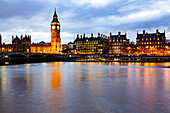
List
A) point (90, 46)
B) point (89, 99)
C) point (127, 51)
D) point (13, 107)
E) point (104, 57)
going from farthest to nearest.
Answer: point (90, 46) → point (127, 51) → point (104, 57) → point (89, 99) → point (13, 107)

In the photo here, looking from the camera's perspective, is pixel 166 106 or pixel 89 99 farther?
pixel 89 99

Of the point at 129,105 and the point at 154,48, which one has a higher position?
the point at 154,48

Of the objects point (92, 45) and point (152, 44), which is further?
point (92, 45)

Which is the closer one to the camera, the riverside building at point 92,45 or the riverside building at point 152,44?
the riverside building at point 152,44

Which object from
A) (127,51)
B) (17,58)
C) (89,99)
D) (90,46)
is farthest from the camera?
(90,46)

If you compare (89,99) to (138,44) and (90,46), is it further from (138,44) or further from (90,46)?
(90,46)

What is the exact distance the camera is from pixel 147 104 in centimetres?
1246

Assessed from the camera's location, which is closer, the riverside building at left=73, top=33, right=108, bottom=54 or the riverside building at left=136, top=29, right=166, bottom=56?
the riverside building at left=136, top=29, right=166, bottom=56

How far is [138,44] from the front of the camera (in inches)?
5305

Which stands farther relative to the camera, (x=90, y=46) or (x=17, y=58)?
(x=90, y=46)

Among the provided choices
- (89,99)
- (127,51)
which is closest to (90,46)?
(127,51)

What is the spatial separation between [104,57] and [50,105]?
379ft

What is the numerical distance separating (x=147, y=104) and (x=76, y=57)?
13041 centimetres

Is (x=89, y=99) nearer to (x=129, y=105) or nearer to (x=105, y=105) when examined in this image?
(x=105, y=105)
